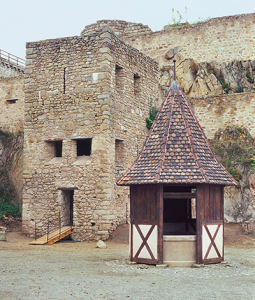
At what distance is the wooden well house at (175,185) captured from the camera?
11008mm

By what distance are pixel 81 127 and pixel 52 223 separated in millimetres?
3913

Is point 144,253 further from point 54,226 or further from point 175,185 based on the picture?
point 54,226

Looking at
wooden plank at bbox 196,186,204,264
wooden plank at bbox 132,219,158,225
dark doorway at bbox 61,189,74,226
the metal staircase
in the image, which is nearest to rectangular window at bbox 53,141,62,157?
dark doorway at bbox 61,189,74,226

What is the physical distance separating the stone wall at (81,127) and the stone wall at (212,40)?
9695 millimetres

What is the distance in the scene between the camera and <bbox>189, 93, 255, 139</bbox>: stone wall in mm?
22219

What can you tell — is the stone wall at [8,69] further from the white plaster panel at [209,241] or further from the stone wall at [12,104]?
the white plaster panel at [209,241]

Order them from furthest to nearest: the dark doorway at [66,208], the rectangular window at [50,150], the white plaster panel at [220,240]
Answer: the rectangular window at [50,150] < the dark doorway at [66,208] < the white plaster panel at [220,240]

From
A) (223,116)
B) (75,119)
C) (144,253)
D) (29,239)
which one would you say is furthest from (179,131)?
(223,116)

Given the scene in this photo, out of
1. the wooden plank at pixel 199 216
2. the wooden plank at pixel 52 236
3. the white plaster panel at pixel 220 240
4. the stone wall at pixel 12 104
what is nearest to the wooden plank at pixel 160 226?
the wooden plank at pixel 199 216

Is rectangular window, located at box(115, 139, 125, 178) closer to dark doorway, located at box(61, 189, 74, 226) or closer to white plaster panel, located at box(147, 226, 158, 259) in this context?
dark doorway, located at box(61, 189, 74, 226)

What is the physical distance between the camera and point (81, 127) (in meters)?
16.9

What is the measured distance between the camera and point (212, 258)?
11.3 m

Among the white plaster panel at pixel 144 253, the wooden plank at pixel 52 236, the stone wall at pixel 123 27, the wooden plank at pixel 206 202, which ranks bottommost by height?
the wooden plank at pixel 52 236

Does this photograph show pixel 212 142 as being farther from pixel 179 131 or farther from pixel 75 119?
pixel 179 131
